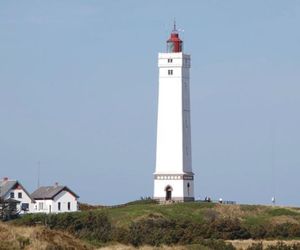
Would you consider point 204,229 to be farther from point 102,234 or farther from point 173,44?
point 173,44

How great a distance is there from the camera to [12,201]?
226ft

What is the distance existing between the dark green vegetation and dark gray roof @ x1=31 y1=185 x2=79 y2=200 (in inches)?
215

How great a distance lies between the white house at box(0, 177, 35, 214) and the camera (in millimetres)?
72062

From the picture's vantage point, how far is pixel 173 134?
241 ft

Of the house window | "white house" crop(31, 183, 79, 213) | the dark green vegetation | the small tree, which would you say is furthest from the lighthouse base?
the small tree

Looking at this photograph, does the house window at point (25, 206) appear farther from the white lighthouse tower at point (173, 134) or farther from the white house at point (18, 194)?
the white lighthouse tower at point (173, 134)

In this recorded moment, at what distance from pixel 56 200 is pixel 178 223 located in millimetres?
16354

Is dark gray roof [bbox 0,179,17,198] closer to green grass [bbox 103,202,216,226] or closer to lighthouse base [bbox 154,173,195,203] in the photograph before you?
green grass [bbox 103,202,216,226]

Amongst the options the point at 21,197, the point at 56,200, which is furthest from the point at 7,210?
the point at 56,200

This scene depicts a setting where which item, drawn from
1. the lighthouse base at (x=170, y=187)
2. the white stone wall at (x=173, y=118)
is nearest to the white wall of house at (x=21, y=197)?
the lighthouse base at (x=170, y=187)

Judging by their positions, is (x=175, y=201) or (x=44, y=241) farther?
(x=175, y=201)

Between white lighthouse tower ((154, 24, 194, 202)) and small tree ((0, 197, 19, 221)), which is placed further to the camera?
white lighthouse tower ((154, 24, 194, 202))

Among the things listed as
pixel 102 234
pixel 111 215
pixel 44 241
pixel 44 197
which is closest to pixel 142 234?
pixel 102 234

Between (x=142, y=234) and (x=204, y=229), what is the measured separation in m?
7.03
